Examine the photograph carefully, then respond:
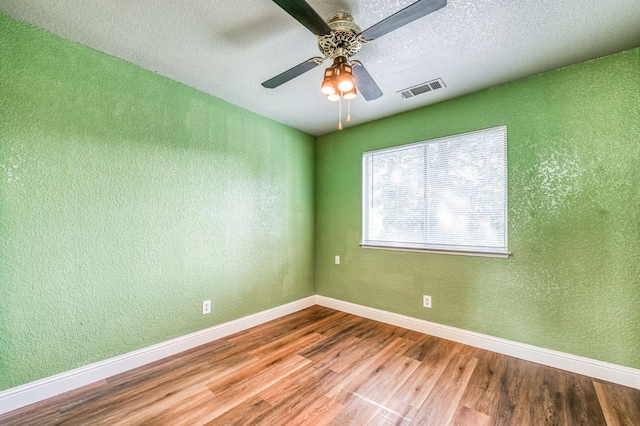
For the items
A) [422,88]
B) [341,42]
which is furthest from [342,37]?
[422,88]

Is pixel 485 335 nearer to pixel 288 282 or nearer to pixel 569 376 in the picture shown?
pixel 569 376

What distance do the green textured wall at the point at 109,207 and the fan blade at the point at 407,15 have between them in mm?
1902

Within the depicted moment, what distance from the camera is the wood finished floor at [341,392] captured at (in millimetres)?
1629

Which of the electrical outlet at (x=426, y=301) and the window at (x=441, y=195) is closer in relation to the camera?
the window at (x=441, y=195)

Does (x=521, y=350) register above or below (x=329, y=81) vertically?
below

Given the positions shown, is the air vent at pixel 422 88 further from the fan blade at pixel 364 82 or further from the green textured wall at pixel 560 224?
the fan blade at pixel 364 82

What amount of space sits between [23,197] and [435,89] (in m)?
3.34

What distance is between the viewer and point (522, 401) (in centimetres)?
178

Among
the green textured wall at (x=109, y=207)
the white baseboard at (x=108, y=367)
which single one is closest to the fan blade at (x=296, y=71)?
the green textured wall at (x=109, y=207)

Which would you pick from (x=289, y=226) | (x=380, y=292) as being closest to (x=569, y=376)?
(x=380, y=292)

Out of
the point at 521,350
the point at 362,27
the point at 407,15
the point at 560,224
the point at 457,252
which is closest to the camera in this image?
the point at 407,15

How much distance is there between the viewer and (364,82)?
6.01 feet

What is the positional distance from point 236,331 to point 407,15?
304 cm

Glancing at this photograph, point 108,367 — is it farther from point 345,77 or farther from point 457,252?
point 457,252
